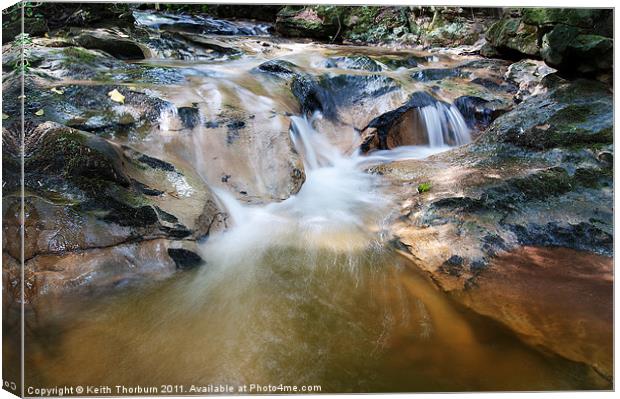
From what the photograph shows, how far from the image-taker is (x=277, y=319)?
2.47 meters

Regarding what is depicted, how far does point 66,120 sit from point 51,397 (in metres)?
1.96

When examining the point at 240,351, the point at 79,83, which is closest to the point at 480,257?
the point at 240,351

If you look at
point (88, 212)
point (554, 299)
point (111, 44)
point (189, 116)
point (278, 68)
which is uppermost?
point (111, 44)

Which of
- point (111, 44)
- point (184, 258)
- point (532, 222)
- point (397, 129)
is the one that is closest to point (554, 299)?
point (532, 222)

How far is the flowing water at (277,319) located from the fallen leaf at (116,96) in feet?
1.16

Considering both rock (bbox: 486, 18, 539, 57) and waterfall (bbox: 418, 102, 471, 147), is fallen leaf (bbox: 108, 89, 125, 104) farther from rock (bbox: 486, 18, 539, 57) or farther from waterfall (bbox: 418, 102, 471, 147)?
rock (bbox: 486, 18, 539, 57)

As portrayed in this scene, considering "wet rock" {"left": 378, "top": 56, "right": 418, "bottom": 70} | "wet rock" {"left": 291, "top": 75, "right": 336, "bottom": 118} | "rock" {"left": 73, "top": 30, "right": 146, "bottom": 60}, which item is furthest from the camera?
"wet rock" {"left": 378, "top": 56, "right": 418, "bottom": 70}

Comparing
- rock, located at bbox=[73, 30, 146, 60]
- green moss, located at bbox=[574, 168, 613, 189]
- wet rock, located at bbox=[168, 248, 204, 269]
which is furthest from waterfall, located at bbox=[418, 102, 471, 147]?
wet rock, located at bbox=[168, 248, 204, 269]

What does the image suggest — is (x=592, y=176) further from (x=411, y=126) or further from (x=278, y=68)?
(x=278, y=68)

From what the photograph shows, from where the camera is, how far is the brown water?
212cm

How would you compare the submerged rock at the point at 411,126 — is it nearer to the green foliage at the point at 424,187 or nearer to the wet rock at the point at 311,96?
the wet rock at the point at 311,96

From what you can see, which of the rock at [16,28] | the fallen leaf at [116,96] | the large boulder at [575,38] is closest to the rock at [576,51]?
the large boulder at [575,38]

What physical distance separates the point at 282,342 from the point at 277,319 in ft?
0.60

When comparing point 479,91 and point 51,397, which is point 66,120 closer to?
point 51,397
